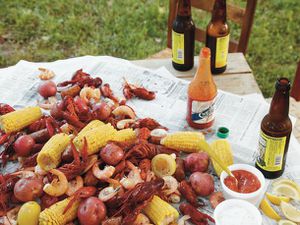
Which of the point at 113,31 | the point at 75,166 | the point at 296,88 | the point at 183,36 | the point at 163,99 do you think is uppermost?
the point at 183,36

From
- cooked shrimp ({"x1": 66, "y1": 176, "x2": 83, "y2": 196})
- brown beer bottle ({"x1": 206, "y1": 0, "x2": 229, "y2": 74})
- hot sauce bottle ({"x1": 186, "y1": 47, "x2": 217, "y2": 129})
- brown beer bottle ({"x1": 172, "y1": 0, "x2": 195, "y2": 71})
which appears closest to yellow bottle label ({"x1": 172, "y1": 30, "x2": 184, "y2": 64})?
brown beer bottle ({"x1": 172, "y1": 0, "x2": 195, "y2": 71})

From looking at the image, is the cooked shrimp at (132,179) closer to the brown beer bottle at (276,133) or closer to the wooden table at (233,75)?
the brown beer bottle at (276,133)

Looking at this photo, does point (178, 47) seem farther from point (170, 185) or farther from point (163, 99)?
point (170, 185)

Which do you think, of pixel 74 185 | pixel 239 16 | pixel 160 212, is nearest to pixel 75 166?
pixel 74 185

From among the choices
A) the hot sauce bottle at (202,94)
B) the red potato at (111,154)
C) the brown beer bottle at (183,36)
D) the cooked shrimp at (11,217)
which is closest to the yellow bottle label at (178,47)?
the brown beer bottle at (183,36)

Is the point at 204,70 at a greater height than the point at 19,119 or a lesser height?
greater

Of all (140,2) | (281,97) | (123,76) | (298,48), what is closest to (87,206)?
(281,97)

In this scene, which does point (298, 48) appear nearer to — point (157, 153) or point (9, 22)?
point (157, 153)
